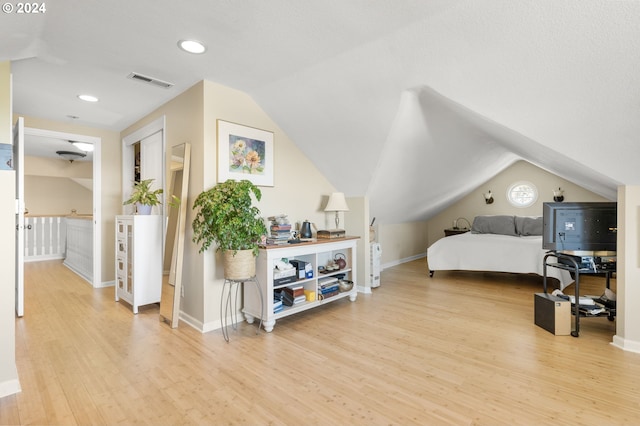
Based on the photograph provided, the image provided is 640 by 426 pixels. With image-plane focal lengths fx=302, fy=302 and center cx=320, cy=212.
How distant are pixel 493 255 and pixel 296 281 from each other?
3.16 m

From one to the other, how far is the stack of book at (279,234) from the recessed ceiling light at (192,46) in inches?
64.8

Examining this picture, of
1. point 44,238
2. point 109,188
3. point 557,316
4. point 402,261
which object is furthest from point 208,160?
point 44,238

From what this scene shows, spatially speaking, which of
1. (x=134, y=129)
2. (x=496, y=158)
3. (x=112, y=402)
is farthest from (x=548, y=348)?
(x=134, y=129)

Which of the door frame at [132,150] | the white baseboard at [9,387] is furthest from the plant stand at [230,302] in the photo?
the white baseboard at [9,387]

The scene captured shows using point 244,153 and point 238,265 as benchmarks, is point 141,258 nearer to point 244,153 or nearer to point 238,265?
point 238,265

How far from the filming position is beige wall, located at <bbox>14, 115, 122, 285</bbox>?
4.34m

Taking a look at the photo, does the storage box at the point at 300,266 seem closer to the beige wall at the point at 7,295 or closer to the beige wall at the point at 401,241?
the beige wall at the point at 7,295

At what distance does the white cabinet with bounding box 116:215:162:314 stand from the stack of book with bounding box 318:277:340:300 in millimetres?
1858

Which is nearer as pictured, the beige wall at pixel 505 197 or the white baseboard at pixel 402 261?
the white baseboard at pixel 402 261

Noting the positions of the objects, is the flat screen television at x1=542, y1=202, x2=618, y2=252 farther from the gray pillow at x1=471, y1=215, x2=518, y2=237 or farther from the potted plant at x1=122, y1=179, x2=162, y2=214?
the potted plant at x1=122, y1=179, x2=162, y2=214

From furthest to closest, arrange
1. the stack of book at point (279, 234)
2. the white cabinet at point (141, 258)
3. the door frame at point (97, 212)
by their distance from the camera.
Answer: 1. the door frame at point (97, 212)
2. the white cabinet at point (141, 258)
3. the stack of book at point (279, 234)

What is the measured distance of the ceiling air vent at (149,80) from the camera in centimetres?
271

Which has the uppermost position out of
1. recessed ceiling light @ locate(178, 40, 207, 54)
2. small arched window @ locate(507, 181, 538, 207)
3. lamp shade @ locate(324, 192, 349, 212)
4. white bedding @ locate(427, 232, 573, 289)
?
recessed ceiling light @ locate(178, 40, 207, 54)

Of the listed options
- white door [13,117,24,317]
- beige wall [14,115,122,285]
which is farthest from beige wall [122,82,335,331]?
beige wall [14,115,122,285]
